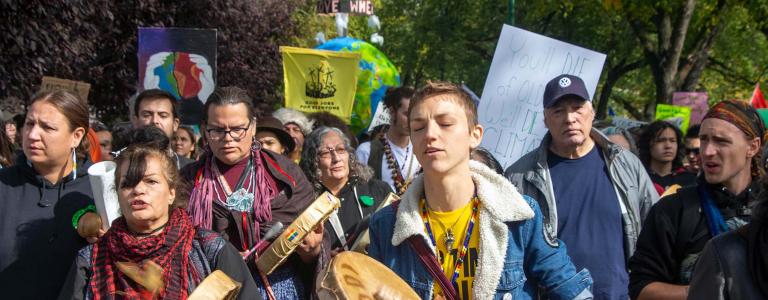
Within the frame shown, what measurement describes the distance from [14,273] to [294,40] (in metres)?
23.1

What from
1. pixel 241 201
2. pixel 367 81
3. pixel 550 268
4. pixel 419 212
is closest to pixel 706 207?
pixel 550 268

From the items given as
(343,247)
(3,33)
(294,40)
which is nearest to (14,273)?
(343,247)

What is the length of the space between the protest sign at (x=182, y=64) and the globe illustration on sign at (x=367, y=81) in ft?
17.6

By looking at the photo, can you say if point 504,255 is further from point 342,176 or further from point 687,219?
point 342,176

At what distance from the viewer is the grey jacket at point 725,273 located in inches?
104

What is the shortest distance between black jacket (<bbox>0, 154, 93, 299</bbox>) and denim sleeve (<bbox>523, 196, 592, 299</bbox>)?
2090mm

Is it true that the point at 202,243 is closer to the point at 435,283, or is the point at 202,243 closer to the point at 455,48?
the point at 435,283

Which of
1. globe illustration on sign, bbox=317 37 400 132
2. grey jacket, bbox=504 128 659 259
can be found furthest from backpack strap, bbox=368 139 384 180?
globe illustration on sign, bbox=317 37 400 132

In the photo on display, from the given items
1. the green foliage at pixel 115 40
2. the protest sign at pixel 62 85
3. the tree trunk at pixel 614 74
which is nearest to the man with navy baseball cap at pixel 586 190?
the protest sign at pixel 62 85

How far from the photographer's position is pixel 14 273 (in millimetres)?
4082

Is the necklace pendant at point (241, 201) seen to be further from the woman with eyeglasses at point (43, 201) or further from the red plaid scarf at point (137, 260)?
the red plaid scarf at point (137, 260)

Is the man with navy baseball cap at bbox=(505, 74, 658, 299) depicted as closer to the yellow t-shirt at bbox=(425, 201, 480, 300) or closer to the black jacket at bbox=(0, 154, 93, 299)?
the yellow t-shirt at bbox=(425, 201, 480, 300)

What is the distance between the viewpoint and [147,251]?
363cm

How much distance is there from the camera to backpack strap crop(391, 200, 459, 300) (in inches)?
127
